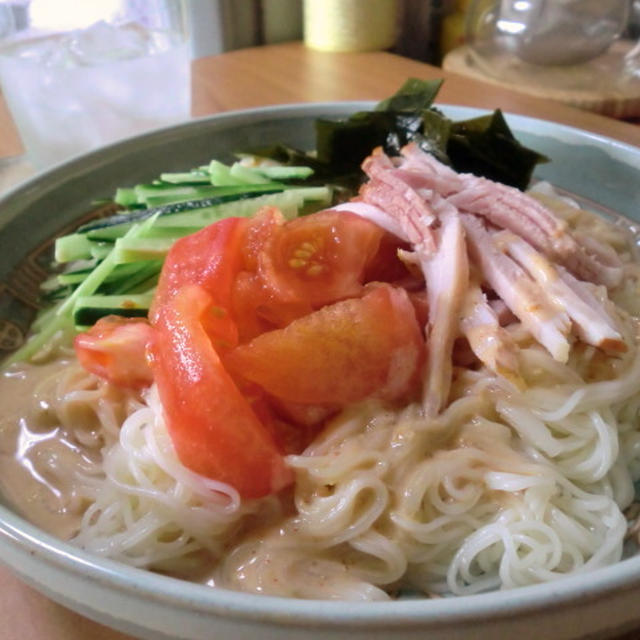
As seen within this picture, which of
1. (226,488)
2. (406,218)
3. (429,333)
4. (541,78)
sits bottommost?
(541,78)

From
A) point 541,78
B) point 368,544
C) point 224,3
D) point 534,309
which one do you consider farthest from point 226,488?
point 224,3

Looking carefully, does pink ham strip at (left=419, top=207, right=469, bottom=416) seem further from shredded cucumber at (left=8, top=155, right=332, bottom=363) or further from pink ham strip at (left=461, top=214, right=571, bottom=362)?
shredded cucumber at (left=8, top=155, right=332, bottom=363)

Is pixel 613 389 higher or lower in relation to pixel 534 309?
lower

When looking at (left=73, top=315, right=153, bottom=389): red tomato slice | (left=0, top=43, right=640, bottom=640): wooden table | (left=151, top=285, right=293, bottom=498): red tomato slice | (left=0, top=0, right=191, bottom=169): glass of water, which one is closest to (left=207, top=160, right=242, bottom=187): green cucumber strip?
(left=73, top=315, right=153, bottom=389): red tomato slice

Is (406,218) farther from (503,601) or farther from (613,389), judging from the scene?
(503,601)

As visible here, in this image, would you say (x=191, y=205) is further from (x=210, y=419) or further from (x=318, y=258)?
(x=210, y=419)

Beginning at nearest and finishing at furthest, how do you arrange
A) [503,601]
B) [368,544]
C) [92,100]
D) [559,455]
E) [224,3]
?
[503,601] < [368,544] < [559,455] < [92,100] < [224,3]

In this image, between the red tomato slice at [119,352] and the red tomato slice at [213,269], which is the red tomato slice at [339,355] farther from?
the red tomato slice at [119,352]

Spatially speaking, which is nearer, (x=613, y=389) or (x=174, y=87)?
(x=613, y=389)
